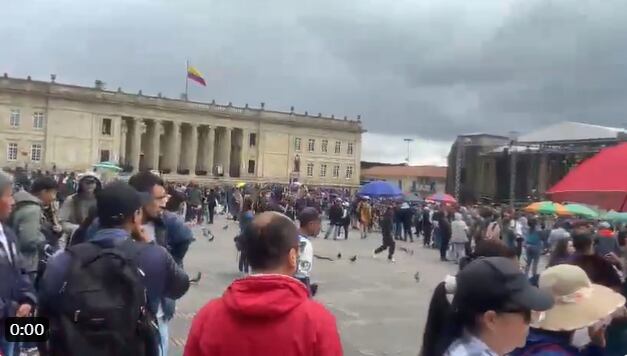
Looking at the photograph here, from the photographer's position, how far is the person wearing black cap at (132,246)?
3.40 meters

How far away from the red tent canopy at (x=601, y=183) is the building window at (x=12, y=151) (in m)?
71.1

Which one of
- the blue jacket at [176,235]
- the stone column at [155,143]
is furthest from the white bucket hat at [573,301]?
the stone column at [155,143]

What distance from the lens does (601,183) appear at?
4723 mm

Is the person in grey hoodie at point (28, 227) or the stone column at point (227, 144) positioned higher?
the stone column at point (227, 144)

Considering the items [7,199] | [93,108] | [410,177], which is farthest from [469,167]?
[7,199]

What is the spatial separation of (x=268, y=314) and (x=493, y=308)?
0.84 metres

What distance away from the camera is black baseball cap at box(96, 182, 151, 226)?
366 cm

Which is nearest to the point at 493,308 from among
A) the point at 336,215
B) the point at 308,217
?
the point at 308,217

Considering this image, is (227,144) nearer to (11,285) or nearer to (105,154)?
(105,154)

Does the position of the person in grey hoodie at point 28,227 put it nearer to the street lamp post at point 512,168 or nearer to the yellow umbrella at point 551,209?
the yellow umbrella at point 551,209

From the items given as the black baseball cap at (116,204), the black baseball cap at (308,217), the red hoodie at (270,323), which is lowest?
the red hoodie at (270,323)

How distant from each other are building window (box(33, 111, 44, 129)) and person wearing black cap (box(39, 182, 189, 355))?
71104 mm

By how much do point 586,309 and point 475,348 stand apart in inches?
41.8

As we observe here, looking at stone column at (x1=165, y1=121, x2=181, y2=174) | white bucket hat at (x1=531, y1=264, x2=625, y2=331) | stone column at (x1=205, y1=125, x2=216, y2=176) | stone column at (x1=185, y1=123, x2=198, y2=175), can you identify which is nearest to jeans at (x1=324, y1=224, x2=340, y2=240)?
white bucket hat at (x1=531, y1=264, x2=625, y2=331)
